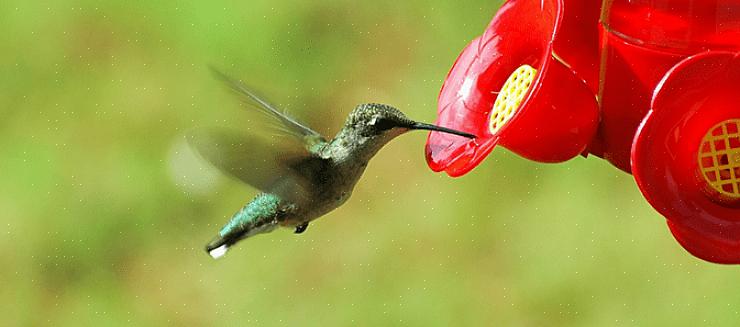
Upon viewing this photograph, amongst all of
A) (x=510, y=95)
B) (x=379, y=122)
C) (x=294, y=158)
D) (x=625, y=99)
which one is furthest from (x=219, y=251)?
(x=625, y=99)

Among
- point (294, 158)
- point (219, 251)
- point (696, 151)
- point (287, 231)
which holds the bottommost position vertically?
point (287, 231)

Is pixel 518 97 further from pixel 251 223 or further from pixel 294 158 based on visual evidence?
pixel 251 223

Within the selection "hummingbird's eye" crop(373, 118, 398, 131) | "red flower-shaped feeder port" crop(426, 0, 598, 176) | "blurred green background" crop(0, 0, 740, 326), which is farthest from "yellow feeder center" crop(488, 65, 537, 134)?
"blurred green background" crop(0, 0, 740, 326)

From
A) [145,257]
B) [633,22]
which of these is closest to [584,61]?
[633,22]

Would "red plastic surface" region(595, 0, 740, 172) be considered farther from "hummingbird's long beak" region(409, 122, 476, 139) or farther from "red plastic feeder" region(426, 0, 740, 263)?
"hummingbird's long beak" region(409, 122, 476, 139)

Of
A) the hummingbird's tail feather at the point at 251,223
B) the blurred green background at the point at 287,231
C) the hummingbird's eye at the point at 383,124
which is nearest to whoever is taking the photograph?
the hummingbird's eye at the point at 383,124

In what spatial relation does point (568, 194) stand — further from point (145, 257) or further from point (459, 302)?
point (145, 257)

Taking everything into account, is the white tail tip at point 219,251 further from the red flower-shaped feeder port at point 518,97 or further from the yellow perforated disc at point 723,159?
the yellow perforated disc at point 723,159

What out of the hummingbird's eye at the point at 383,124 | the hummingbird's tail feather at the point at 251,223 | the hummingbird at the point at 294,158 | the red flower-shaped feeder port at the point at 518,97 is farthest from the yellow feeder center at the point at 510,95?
the hummingbird's tail feather at the point at 251,223
